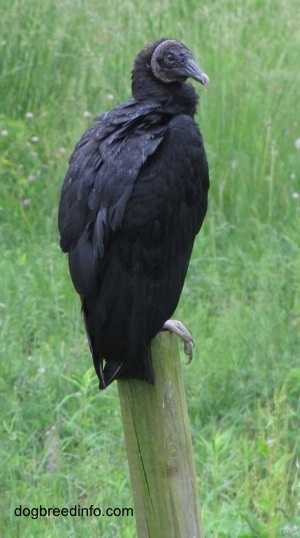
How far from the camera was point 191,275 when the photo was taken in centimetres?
455

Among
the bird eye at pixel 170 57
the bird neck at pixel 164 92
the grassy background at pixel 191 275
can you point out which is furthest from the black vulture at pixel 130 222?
the grassy background at pixel 191 275

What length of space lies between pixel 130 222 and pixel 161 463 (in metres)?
0.63

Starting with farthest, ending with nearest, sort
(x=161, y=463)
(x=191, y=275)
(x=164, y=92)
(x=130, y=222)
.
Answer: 1. (x=191, y=275)
2. (x=164, y=92)
3. (x=130, y=222)
4. (x=161, y=463)

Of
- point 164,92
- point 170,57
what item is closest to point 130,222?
point 164,92

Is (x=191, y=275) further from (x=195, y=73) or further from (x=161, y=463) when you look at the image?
(x=161, y=463)

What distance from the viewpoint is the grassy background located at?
3.37 meters

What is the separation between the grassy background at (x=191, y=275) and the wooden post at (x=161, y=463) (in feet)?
1.18

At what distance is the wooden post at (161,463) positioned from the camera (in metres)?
2.31

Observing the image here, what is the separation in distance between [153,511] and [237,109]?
3.18 m

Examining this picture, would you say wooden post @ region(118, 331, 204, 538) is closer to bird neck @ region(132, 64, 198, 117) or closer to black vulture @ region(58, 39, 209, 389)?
black vulture @ region(58, 39, 209, 389)

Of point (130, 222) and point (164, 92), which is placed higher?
point (164, 92)

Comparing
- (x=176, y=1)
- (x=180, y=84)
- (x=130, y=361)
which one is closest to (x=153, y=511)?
(x=130, y=361)

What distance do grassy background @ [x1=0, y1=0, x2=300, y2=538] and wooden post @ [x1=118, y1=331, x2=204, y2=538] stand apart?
14.2 inches

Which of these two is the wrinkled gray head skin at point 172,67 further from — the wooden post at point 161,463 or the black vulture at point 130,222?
the wooden post at point 161,463
